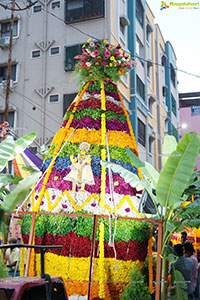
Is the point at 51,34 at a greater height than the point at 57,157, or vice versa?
the point at 51,34

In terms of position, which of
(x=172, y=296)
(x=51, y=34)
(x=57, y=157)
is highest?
(x=51, y=34)

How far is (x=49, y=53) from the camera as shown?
21.1 metres

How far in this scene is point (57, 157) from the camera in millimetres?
7246

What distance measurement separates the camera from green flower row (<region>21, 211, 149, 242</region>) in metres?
6.61

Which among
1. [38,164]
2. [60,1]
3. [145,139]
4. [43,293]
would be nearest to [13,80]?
[60,1]

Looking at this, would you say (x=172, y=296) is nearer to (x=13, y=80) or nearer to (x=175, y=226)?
(x=175, y=226)

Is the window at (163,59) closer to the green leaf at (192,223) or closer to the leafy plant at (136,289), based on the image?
the green leaf at (192,223)

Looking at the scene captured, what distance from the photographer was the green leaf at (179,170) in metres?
5.96

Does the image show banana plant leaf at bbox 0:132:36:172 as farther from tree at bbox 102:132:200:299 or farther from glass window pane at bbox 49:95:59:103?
glass window pane at bbox 49:95:59:103

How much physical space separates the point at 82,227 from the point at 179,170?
188 cm

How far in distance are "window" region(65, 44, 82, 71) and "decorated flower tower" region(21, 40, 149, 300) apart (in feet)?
40.6

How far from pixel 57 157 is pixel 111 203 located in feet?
4.36

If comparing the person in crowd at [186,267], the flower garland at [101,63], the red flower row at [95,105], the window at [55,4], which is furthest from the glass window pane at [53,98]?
the person in crowd at [186,267]

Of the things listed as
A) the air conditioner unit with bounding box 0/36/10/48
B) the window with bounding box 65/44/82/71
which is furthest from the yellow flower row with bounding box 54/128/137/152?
the air conditioner unit with bounding box 0/36/10/48
